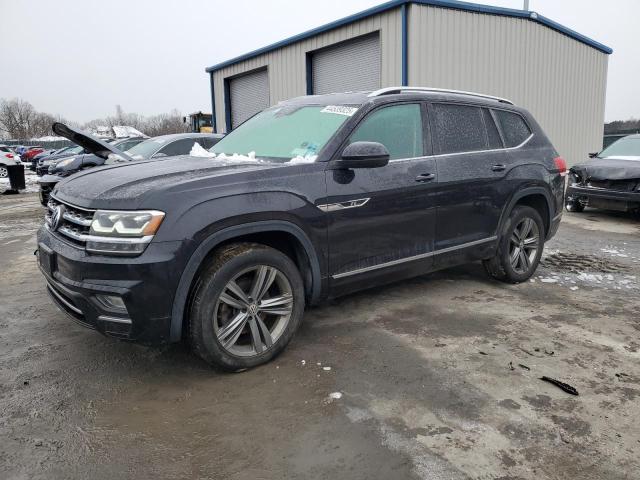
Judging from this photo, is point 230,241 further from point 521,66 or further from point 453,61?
point 521,66

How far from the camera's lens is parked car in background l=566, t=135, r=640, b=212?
28.6 ft

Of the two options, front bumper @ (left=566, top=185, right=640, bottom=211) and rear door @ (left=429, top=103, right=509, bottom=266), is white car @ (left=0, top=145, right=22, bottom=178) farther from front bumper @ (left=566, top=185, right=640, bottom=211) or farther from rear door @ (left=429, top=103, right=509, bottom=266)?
rear door @ (left=429, top=103, right=509, bottom=266)

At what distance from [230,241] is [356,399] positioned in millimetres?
1224

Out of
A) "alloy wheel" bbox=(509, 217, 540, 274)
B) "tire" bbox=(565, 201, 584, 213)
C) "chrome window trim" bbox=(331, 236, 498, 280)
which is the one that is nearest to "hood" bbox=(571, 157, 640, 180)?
"tire" bbox=(565, 201, 584, 213)

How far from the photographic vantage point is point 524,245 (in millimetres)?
5234

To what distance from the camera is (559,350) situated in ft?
11.9

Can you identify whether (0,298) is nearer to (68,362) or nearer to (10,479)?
(68,362)

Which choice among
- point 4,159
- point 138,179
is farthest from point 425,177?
point 4,159

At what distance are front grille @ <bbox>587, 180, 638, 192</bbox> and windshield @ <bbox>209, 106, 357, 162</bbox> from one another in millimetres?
6959

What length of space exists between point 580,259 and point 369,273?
3820mm

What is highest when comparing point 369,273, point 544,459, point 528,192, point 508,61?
point 508,61

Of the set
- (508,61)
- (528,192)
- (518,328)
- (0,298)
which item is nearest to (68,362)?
(0,298)

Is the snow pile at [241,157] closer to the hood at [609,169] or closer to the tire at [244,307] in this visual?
the tire at [244,307]

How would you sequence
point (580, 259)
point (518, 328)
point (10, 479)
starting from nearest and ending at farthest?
1. point (10, 479)
2. point (518, 328)
3. point (580, 259)
